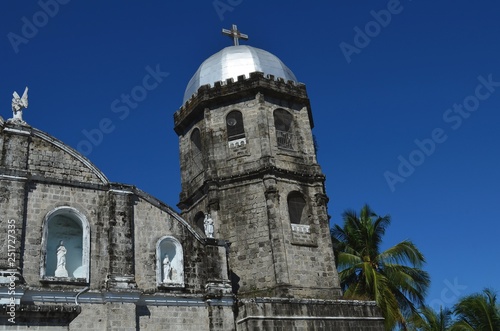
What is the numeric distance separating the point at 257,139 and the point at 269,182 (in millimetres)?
2018

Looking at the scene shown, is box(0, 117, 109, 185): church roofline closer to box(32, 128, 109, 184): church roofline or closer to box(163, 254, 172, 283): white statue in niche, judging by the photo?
box(32, 128, 109, 184): church roofline

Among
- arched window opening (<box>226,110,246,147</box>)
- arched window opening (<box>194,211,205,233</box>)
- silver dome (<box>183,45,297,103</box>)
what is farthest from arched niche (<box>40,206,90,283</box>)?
silver dome (<box>183,45,297,103</box>)

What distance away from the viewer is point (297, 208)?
20.6 m

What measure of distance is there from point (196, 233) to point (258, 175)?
3.67 m

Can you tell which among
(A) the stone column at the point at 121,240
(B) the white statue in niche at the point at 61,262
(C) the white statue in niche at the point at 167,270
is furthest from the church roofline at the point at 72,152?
(C) the white statue in niche at the point at 167,270

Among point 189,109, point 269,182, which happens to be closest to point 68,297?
point 269,182

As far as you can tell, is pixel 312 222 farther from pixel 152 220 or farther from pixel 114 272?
pixel 114 272

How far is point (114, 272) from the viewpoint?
52.3 feet

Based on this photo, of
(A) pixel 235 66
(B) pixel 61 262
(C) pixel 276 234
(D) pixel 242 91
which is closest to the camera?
(B) pixel 61 262

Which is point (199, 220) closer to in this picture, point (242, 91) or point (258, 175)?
point (258, 175)

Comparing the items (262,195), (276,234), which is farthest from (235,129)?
(276,234)

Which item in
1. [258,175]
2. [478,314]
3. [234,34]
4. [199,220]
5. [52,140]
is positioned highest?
[234,34]

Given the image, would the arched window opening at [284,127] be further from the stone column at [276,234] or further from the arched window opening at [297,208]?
the stone column at [276,234]

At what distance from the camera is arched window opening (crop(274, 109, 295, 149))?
71.4ft
